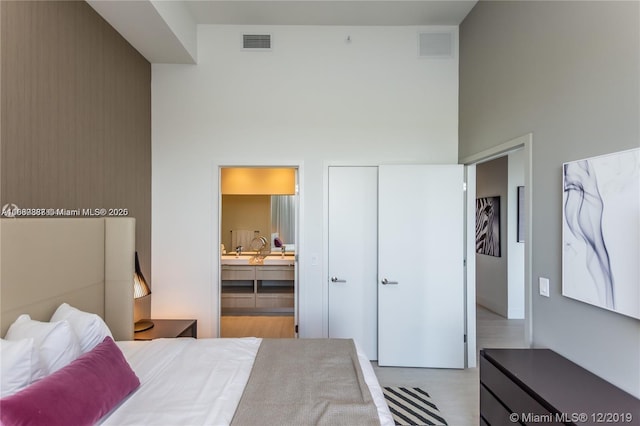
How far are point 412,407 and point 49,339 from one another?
2427 mm

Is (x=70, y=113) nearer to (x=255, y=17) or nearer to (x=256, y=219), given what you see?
(x=255, y=17)

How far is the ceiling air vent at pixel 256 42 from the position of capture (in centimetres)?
314

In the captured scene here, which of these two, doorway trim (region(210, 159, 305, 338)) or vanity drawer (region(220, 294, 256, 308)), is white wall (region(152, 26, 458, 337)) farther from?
vanity drawer (region(220, 294, 256, 308))

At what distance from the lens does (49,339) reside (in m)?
1.39

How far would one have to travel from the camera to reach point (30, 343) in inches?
49.3

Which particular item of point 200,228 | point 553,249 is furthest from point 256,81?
point 553,249

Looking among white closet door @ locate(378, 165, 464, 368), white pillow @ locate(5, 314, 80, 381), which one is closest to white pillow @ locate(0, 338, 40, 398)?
white pillow @ locate(5, 314, 80, 381)

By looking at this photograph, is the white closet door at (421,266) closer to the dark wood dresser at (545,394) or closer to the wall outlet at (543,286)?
the wall outlet at (543,286)

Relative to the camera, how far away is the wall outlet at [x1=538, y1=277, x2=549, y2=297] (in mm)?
1854

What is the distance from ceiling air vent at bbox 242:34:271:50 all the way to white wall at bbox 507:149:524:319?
373cm

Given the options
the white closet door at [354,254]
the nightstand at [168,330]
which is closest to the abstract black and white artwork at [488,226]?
the white closet door at [354,254]

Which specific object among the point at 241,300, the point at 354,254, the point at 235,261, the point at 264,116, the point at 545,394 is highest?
the point at 264,116

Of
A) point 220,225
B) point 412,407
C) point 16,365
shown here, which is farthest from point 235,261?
point 16,365

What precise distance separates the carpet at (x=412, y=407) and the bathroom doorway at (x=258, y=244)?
7.16ft
